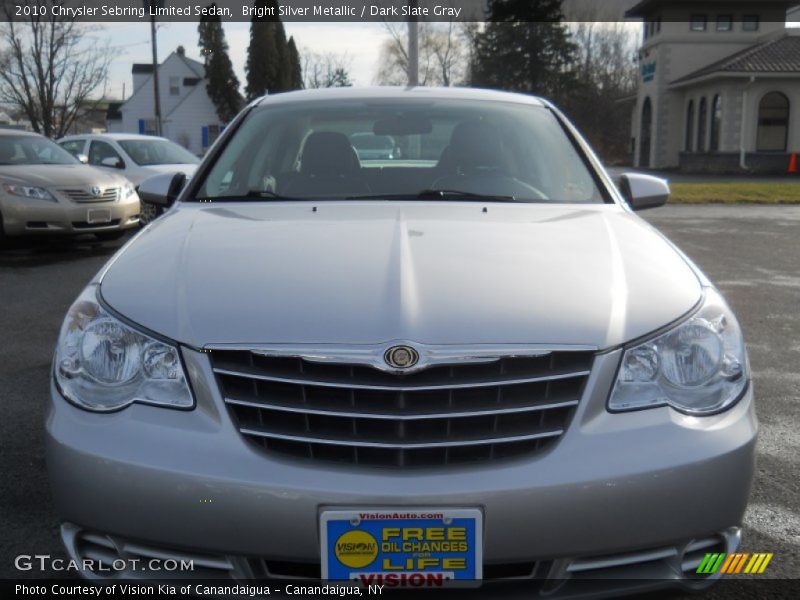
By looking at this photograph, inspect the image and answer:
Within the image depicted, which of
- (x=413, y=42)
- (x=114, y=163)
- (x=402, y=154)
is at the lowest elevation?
(x=114, y=163)

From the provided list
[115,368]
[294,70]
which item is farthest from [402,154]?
[294,70]

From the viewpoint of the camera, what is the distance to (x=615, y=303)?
2.11m

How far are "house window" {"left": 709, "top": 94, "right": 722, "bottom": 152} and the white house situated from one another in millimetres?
41255

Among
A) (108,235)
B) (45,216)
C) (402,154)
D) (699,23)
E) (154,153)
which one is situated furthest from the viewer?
(699,23)

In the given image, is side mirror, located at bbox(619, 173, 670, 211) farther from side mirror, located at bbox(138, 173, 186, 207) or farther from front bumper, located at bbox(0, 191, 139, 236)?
front bumper, located at bbox(0, 191, 139, 236)

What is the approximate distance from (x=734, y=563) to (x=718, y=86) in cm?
3480

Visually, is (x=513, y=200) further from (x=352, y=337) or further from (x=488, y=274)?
(x=352, y=337)

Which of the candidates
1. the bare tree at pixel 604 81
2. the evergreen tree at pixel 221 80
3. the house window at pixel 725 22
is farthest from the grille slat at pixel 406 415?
the evergreen tree at pixel 221 80

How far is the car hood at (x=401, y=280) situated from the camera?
198 cm

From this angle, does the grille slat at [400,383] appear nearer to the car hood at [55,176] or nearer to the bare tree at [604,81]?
the car hood at [55,176]

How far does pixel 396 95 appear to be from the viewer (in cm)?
384

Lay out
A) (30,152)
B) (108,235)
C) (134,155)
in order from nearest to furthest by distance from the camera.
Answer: (108,235) → (30,152) → (134,155)

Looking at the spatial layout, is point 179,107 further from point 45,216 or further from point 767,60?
point 45,216

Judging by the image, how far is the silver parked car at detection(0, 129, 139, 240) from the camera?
10.2 m
